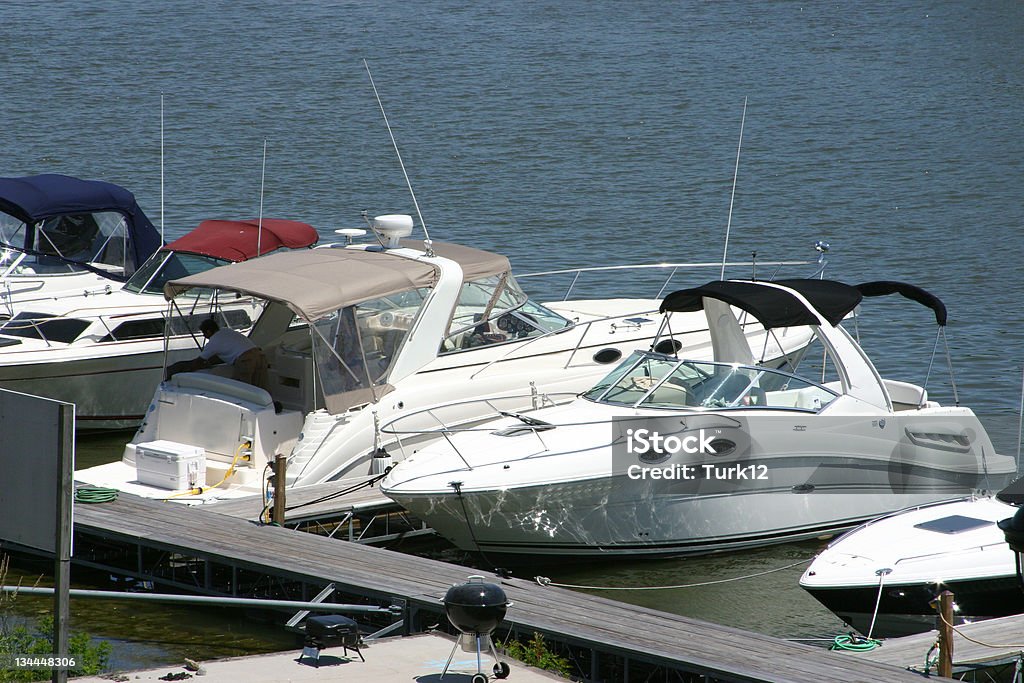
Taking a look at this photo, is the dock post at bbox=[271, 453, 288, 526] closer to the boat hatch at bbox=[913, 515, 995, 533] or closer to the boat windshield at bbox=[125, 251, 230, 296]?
the boat hatch at bbox=[913, 515, 995, 533]

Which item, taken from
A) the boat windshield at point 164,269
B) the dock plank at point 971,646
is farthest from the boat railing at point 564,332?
the dock plank at point 971,646

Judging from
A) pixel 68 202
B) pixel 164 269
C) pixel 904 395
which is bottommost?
pixel 904 395

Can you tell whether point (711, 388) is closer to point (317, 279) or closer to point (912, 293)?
point (912, 293)

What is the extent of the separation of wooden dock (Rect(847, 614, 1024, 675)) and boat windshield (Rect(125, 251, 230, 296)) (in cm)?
983

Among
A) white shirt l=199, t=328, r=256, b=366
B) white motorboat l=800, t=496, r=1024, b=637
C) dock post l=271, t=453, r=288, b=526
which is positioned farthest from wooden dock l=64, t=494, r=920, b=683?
white shirt l=199, t=328, r=256, b=366

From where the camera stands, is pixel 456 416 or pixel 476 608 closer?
pixel 476 608

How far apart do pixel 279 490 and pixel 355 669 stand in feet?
11.9

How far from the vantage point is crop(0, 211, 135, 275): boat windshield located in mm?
18141

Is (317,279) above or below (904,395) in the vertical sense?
above

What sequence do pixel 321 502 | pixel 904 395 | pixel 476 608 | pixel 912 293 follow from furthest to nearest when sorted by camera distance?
pixel 904 395 → pixel 912 293 → pixel 321 502 → pixel 476 608

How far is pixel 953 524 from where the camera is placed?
10961mm

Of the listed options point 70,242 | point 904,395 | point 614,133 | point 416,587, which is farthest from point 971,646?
point 614,133

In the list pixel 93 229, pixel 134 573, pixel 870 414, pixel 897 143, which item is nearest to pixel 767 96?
pixel 897 143

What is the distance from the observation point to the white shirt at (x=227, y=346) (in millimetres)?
13125
